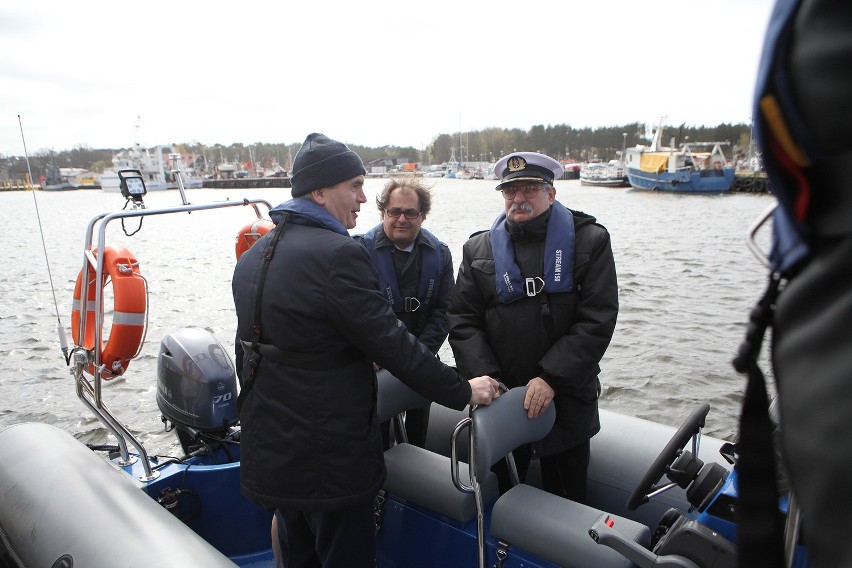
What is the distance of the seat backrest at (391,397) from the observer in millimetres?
2395

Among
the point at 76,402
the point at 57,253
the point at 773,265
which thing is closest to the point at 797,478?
the point at 773,265

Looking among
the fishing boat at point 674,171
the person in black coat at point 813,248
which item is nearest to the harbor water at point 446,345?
the person in black coat at point 813,248

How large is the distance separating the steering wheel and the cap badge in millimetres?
1149

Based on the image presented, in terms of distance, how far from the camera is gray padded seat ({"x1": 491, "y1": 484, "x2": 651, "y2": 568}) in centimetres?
182

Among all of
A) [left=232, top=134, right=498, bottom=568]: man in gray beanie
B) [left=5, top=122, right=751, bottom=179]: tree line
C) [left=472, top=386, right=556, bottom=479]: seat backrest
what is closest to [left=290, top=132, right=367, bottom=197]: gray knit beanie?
[left=232, top=134, right=498, bottom=568]: man in gray beanie

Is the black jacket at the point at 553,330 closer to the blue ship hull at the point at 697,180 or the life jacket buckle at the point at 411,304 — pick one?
the life jacket buckle at the point at 411,304

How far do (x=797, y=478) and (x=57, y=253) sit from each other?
68.0 feet

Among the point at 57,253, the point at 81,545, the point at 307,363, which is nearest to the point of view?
the point at 307,363

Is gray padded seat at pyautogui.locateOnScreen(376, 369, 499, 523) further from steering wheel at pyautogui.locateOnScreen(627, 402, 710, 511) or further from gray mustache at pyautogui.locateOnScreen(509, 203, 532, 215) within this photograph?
gray mustache at pyautogui.locateOnScreen(509, 203, 532, 215)

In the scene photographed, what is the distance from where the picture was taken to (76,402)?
23.1 feet

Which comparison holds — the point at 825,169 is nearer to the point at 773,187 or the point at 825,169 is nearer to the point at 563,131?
the point at 773,187

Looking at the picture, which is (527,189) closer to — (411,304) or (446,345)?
(411,304)

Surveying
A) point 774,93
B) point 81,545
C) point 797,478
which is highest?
point 774,93

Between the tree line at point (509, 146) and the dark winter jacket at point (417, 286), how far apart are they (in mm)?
50872
